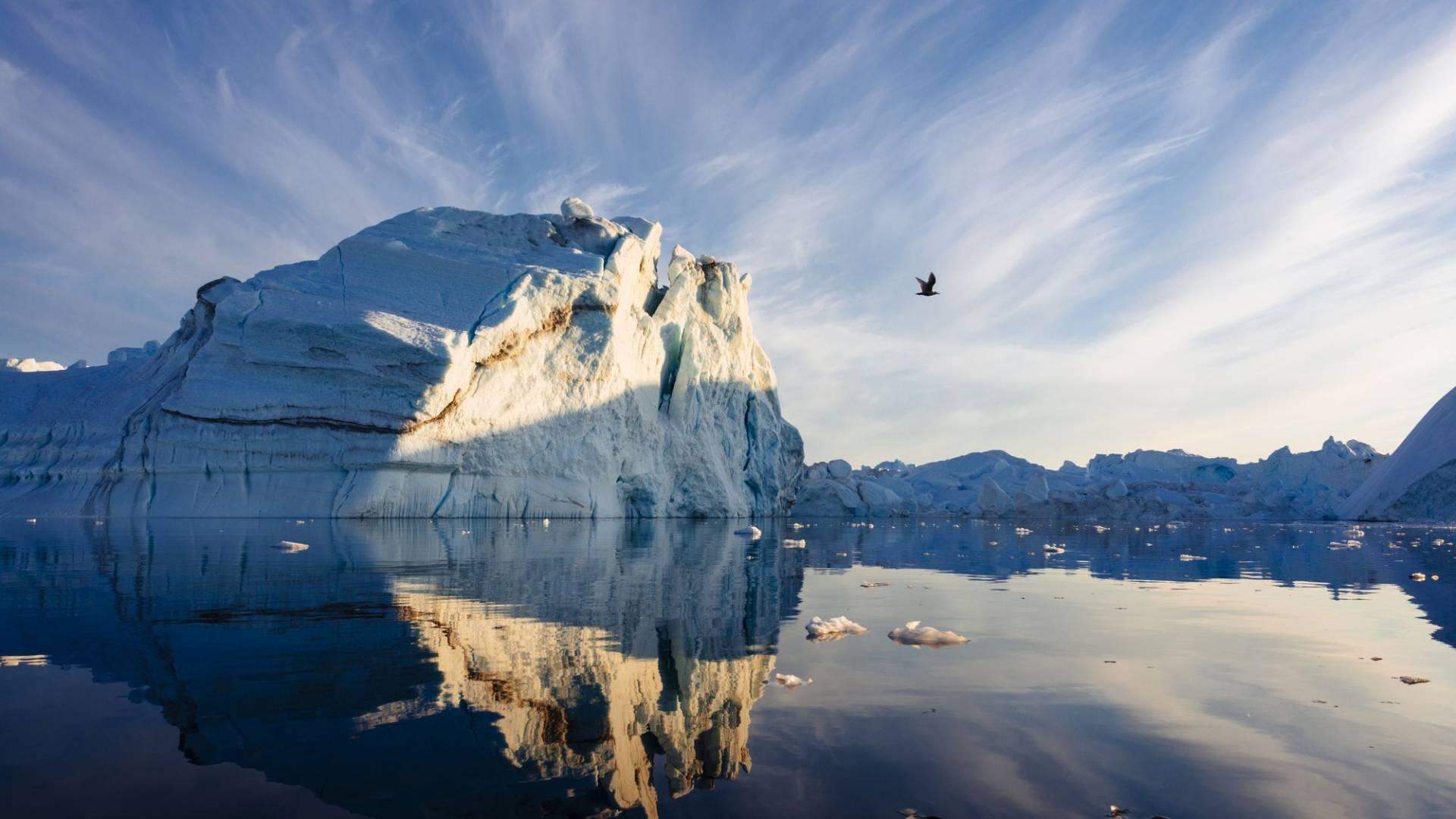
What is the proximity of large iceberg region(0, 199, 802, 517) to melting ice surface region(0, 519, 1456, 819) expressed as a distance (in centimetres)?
1698

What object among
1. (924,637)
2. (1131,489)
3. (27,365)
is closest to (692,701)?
(924,637)

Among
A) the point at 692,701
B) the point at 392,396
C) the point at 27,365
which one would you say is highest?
the point at 27,365

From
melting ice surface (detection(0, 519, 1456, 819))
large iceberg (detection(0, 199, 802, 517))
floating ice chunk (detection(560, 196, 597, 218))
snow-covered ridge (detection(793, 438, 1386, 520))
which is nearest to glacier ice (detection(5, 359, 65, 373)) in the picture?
large iceberg (detection(0, 199, 802, 517))

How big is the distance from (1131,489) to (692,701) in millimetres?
62001

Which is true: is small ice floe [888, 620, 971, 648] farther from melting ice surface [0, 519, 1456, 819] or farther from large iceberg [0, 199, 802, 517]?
large iceberg [0, 199, 802, 517]

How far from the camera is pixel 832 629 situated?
17.9 ft

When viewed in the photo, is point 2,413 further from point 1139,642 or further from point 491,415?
point 1139,642

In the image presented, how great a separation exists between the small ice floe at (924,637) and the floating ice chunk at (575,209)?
30200 mm

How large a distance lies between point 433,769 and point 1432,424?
52.1 m

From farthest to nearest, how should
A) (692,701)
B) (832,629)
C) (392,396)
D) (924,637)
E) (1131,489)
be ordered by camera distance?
(1131,489) < (392,396) < (832,629) < (924,637) < (692,701)

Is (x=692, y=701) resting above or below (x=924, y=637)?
below

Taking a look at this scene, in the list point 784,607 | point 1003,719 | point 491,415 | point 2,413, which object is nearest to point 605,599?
point 784,607

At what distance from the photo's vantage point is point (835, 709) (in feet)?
11.5

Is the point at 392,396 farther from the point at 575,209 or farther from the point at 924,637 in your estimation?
the point at 924,637
